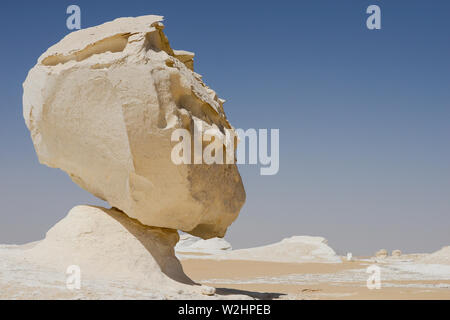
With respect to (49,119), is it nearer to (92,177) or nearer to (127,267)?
(92,177)

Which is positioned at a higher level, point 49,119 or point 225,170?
point 49,119

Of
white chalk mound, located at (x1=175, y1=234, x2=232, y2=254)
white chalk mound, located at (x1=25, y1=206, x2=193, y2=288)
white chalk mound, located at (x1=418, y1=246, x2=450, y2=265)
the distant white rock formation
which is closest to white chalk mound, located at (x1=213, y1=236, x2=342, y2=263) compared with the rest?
the distant white rock formation

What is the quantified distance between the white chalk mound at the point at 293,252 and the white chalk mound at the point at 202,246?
1405 millimetres

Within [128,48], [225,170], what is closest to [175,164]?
[225,170]

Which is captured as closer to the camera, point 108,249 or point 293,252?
point 108,249

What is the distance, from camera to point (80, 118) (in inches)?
322

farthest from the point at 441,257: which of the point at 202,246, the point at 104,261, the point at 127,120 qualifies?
the point at 127,120

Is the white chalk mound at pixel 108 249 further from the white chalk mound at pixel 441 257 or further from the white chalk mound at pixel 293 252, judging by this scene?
the white chalk mound at pixel 441 257

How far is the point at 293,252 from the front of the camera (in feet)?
92.0

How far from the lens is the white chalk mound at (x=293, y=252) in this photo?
26625 mm

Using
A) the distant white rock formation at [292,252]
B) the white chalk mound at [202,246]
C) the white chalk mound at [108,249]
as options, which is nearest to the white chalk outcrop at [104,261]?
the white chalk mound at [108,249]

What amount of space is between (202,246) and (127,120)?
22.4 meters

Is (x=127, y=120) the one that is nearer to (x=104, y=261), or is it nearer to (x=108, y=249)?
(x=108, y=249)
